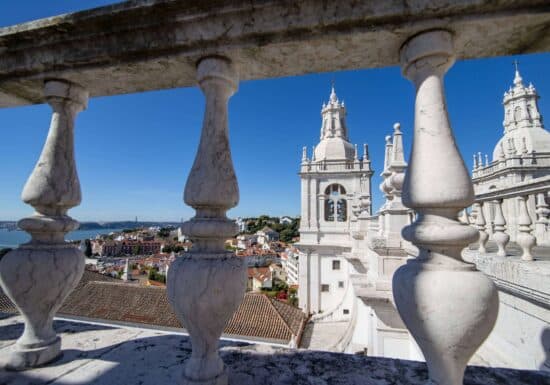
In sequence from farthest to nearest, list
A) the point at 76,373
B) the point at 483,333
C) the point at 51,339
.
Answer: the point at 51,339
the point at 76,373
the point at 483,333

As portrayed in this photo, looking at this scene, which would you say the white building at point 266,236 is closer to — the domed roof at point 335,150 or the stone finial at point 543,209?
the domed roof at point 335,150

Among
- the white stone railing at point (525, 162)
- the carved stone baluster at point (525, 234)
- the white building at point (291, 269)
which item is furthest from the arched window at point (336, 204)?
the carved stone baluster at point (525, 234)

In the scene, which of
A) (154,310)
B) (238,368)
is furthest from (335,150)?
(238,368)

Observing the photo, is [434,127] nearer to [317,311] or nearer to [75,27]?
[75,27]

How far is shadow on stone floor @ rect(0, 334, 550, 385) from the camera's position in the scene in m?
1.61

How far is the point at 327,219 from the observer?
28.1 meters

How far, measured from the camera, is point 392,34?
1468 millimetres

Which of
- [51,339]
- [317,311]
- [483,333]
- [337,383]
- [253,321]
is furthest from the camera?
[317,311]

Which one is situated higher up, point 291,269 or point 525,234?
point 525,234

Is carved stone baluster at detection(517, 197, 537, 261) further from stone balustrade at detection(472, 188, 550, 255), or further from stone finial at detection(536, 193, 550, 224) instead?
stone finial at detection(536, 193, 550, 224)

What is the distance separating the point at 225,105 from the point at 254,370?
5.54ft

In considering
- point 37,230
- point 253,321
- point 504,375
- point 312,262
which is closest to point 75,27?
point 37,230

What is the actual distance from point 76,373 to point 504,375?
2.71 metres

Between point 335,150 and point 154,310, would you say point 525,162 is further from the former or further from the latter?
point 154,310
